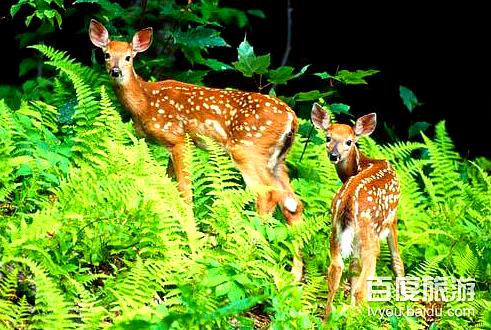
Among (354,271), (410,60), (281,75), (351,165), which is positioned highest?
(281,75)

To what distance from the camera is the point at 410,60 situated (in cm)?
1316

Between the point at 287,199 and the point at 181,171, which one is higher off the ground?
the point at 181,171

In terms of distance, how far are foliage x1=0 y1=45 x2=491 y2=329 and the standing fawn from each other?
18cm

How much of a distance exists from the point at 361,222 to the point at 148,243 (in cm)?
137

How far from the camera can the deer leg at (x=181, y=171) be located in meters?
7.50

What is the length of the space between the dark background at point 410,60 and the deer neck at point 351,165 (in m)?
4.92

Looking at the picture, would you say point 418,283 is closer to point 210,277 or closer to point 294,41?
point 210,277

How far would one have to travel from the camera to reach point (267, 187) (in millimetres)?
7395

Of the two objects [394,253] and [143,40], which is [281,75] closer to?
[143,40]

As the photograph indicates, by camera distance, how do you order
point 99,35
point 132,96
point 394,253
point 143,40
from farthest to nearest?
point 143,40 < point 99,35 < point 132,96 < point 394,253

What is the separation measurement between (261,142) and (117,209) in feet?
5.09

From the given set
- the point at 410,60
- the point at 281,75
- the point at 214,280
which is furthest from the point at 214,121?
the point at 410,60

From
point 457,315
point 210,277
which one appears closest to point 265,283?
point 210,277

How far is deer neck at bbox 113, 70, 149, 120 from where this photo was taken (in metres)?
8.05
